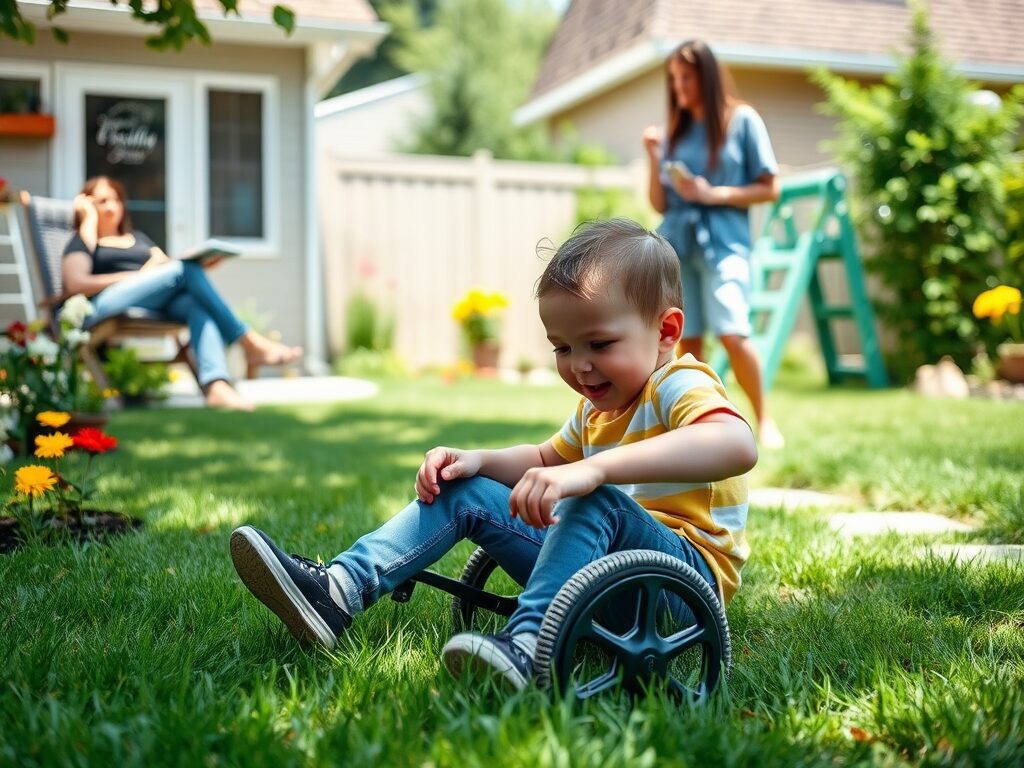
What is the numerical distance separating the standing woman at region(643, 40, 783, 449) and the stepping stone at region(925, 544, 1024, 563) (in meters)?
1.88

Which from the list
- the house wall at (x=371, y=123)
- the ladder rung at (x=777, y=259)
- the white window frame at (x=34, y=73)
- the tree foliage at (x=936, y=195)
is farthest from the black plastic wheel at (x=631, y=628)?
the house wall at (x=371, y=123)

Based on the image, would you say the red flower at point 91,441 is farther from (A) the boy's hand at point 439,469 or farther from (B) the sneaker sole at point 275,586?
(A) the boy's hand at point 439,469

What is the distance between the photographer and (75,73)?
8.68 metres

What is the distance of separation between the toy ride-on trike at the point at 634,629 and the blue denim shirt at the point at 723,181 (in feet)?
9.89

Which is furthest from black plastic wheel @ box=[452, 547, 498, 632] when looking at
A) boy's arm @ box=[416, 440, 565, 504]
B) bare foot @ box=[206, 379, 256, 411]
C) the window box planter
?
the window box planter

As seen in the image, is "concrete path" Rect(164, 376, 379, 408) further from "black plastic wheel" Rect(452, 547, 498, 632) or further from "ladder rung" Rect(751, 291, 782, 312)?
"black plastic wheel" Rect(452, 547, 498, 632)

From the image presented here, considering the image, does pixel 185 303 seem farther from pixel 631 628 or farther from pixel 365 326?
pixel 631 628

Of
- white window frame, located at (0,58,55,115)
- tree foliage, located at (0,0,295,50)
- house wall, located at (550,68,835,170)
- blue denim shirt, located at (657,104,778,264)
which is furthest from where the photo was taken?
house wall, located at (550,68,835,170)

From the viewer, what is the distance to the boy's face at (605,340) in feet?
5.92

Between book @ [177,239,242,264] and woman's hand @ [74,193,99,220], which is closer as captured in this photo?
book @ [177,239,242,264]

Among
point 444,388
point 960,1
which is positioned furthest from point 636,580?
point 960,1

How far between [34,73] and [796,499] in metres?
7.47

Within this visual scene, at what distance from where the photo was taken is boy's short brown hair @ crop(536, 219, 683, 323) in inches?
70.7

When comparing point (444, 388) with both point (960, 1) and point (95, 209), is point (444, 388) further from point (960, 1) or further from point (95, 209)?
point (960, 1)
